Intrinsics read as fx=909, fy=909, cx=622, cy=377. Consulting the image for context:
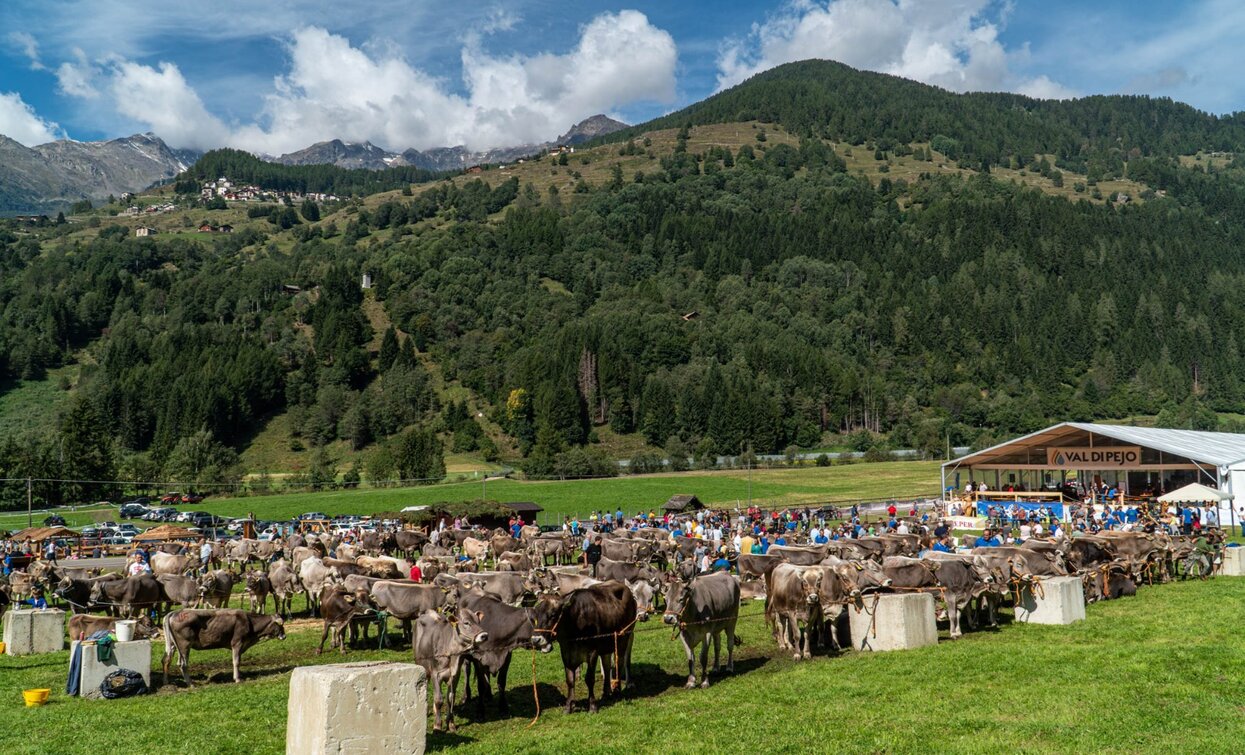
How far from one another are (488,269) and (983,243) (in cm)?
10520

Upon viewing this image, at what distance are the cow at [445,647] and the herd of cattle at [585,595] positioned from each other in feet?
0.07

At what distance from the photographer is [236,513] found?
235 ft

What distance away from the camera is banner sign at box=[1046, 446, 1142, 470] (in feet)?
184

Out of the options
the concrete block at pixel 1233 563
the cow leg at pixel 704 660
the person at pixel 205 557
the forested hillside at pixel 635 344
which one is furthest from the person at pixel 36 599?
the forested hillside at pixel 635 344

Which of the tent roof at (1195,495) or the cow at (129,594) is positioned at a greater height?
the cow at (129,594)

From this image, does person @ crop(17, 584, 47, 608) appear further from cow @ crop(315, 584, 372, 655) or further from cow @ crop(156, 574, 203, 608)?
cow @ crop(315, 584, 372, 655)

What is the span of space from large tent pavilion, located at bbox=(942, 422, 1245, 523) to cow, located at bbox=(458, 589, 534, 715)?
47155mm

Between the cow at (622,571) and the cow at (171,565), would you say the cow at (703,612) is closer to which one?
the cow at (622,571)

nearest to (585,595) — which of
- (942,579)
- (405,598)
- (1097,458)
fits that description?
(405,598)

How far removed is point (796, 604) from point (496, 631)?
21.9 feet

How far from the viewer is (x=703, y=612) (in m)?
16.4

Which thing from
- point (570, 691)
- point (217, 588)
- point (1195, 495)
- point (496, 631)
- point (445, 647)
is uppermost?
point (496, 631)

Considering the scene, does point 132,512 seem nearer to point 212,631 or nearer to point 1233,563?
point 212,631

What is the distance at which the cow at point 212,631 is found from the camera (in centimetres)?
1647
